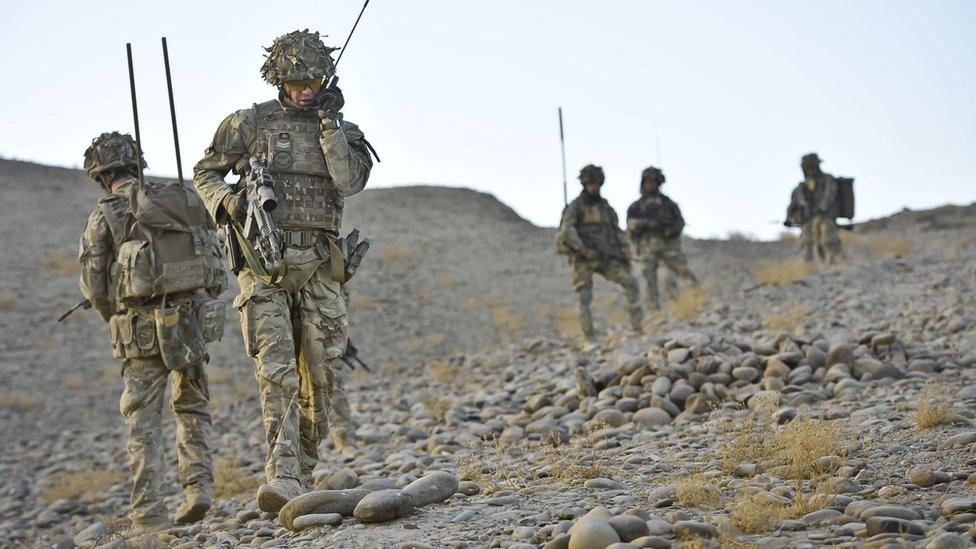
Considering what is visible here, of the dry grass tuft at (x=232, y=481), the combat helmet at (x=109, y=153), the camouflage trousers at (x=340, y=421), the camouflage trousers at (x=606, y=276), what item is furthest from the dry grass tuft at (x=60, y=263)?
the combat helmet at (x=109, y=153)

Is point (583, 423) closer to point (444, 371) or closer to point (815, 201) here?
point (444, 371)

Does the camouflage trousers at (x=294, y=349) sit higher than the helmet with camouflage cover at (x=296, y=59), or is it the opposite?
the helmet with camouflage cover at (x=296, y=59)

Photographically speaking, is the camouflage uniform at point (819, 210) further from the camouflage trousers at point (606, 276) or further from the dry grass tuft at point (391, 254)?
the dry grass tuft at point (391, 254)

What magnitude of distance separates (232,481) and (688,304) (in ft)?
28.4

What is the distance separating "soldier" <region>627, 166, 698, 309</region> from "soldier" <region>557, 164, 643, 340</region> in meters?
2.76

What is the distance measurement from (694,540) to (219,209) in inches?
133

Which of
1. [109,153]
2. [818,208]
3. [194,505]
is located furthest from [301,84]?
[818,208]

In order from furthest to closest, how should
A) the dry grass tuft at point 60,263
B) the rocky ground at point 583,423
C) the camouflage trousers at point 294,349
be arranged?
the dry grass tuft at point 60,263 < the camouflage trousers at point 294,349 < the rocky ground at point 583,423

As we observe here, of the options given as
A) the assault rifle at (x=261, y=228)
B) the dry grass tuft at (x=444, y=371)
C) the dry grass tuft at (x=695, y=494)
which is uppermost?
the assault rifle at (x=261, y=228)

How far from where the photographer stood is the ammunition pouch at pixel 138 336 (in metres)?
6.68

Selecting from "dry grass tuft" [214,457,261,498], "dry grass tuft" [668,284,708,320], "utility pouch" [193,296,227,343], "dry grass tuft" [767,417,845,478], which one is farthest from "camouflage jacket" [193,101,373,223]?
"dry grass tuft" [668,284,708,320]

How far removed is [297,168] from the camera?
236 inches

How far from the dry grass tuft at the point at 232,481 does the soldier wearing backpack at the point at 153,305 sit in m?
1.85

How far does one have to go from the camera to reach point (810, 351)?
8.69m
